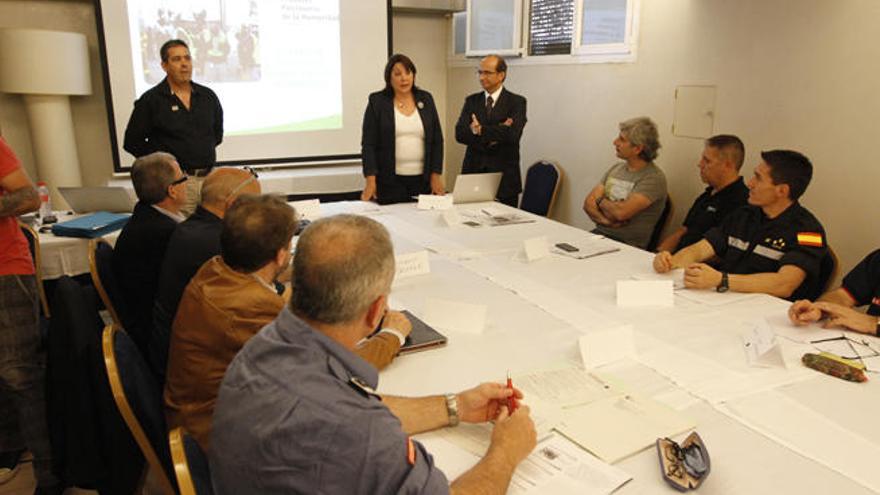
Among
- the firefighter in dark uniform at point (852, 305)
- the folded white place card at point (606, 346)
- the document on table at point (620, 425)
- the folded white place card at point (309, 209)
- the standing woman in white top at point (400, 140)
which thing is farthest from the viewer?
the standing woman in white top at point (400, 140)

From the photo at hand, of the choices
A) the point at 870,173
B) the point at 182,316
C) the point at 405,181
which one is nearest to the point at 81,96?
the point at 405,181

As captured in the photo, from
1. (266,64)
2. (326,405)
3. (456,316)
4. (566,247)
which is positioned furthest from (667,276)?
(266,64)

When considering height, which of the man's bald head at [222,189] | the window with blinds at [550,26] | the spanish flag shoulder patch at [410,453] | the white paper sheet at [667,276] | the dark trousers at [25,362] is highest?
the window with blinds at [550,26]

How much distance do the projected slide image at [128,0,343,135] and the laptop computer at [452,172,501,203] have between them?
7.15 ft

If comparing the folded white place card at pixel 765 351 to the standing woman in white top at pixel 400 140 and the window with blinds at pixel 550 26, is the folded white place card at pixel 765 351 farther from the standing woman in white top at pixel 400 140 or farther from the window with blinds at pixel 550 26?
the window with blinds at pixel 550 26

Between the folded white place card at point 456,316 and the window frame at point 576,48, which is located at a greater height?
the window frame at point 576,48

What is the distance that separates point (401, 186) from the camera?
4086 millimetres

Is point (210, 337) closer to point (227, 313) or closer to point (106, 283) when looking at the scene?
point (227, 313)

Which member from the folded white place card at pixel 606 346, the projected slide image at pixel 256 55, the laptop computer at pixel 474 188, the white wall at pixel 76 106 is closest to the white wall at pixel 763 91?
the laptop computer at pixel 474 188

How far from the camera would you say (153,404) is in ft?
4.70

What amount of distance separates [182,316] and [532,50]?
4230 mm

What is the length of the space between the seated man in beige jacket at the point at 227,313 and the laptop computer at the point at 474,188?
213 cm

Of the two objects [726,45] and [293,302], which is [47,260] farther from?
[726,45]

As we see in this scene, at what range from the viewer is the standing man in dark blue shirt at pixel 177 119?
12.2ft
